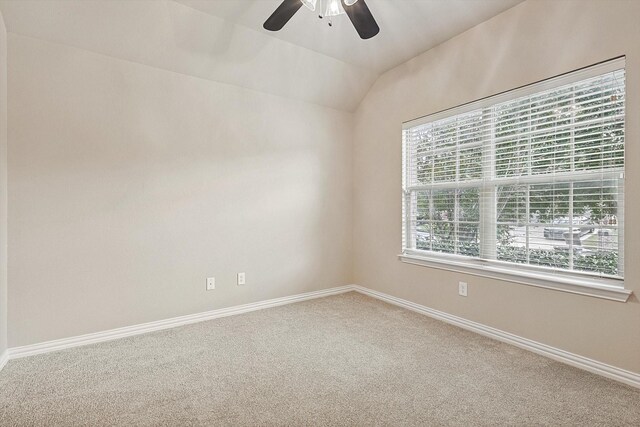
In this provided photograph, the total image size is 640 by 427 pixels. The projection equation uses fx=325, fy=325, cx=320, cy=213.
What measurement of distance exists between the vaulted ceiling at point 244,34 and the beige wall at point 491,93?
0.24 metres

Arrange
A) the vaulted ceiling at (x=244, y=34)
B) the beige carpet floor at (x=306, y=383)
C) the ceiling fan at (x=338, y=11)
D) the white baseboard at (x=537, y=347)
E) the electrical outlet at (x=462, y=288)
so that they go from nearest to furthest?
the beige carpet floor at (x=306, y=383)
the ceiling fan at (x=338, y=11)
the white baseboard at (x=537, y=347)
the vaulted ceiling at (x=244, y=34)
the electrical outlet at (x=462, y=288)

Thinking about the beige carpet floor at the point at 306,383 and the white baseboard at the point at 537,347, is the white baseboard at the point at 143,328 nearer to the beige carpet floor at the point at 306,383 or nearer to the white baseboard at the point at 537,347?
the beige carpet floor at the point at 306,383

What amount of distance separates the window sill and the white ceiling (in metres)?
2.09

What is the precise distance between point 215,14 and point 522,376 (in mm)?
3508

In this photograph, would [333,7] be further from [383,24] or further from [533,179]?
[533,179]

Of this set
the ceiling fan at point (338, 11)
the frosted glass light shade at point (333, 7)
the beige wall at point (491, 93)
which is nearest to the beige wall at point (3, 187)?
the ceiling fan at point (338, 11)

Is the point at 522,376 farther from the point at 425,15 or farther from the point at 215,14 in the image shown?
the point at 215,14

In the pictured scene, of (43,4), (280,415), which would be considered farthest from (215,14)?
(280,415)

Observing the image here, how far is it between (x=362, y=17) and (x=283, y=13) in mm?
496

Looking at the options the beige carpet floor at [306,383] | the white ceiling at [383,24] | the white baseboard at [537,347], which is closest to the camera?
the beige carpet floor at [306,383]

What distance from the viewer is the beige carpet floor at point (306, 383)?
1710 millimetres

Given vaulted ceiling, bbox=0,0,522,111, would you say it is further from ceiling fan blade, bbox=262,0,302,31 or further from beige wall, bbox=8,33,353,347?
ceiling fan blade, bbox=262,0,302,31

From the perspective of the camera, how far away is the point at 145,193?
2887 mm

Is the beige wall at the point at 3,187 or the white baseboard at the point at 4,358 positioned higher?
the beige wall at the point at 3,187
